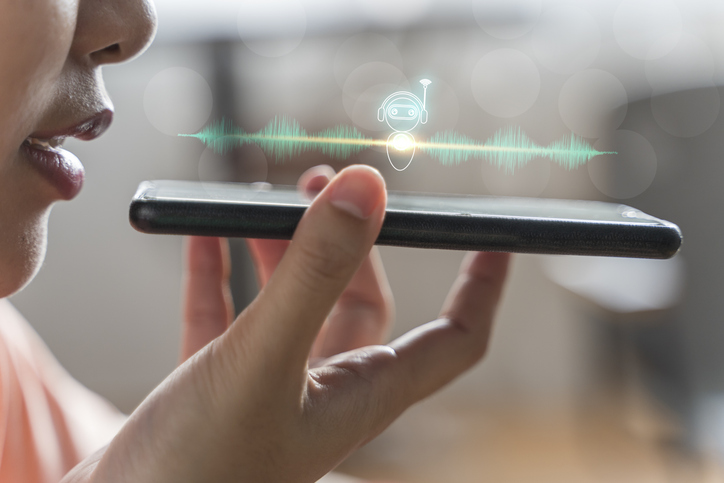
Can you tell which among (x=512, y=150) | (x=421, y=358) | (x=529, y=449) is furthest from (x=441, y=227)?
(x=512, y=150)

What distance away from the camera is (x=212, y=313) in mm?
646

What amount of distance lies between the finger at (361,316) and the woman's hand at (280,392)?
233 millimetres

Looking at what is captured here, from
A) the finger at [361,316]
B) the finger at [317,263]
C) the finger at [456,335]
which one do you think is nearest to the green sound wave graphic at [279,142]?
the finger at [361,316]

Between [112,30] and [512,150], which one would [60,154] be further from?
[512,150]

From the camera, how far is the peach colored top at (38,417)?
2.11 ft

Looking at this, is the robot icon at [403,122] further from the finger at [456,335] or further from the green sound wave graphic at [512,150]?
the green sound wave graphic at [512,150]

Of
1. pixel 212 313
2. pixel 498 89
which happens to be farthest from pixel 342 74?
pixel 212 313

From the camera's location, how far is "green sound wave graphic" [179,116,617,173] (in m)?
1.63

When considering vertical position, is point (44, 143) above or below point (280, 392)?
above

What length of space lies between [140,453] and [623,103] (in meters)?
1.62

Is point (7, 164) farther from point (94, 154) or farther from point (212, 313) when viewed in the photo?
point (94, 154)

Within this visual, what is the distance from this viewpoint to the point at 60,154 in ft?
1.50

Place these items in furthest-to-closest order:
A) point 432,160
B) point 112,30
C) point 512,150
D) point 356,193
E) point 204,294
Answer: point 512,150
point 432,160
point 204,294
point 112,30
point 356,193

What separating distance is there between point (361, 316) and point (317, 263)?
400mm
